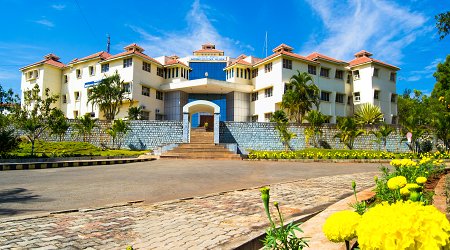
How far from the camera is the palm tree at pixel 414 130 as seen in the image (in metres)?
22.8

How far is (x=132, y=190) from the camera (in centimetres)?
678

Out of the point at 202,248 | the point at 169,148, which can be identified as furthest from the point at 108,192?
the point at 169,148

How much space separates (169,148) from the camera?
19.8 m

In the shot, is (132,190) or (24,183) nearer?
(132,190)

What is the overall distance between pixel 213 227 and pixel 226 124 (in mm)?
20398

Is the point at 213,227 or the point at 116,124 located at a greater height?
the point at 116,124

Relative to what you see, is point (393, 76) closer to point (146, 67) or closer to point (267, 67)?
point (267, 67)

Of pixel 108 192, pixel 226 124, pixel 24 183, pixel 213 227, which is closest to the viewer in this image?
pixel 213 227

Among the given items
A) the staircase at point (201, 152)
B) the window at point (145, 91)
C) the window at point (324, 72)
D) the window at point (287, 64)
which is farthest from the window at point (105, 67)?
the window at point (324, 72)

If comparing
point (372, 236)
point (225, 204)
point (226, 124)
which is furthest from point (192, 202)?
point (226, 124)

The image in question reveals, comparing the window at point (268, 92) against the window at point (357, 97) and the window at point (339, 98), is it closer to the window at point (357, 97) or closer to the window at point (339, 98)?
the window at point (339, 98)

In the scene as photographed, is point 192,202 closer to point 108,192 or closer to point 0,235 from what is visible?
point 108,192

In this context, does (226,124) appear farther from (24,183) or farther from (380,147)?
(24,183)

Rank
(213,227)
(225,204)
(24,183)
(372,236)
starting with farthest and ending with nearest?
(24,183) < (225,204) < (213,227) < (372,236)
